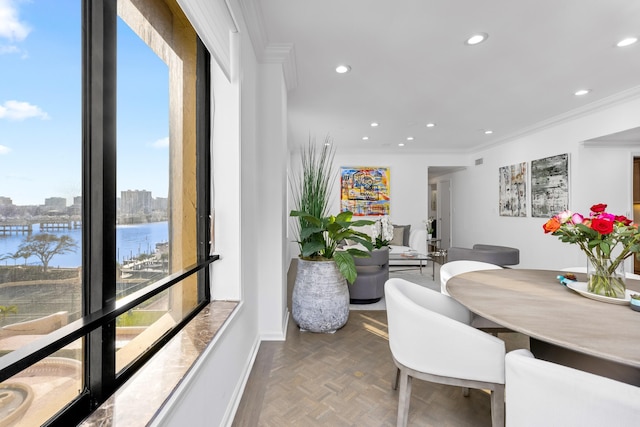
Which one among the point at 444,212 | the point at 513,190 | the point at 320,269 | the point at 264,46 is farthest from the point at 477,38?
the point at 444,212

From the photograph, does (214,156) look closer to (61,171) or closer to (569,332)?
(61,171)

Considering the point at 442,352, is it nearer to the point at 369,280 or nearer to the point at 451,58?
the point at 369,280

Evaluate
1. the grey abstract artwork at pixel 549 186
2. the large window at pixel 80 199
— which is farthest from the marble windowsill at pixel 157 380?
the grey abstract artwork at pixel 549 186

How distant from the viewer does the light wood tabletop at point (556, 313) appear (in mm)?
995

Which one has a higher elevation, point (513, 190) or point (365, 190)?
point (365, 190)

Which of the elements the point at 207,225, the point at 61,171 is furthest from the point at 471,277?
the point at 61,171

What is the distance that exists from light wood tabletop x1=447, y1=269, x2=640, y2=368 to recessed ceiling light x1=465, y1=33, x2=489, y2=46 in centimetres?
195

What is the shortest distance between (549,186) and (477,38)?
3582 millimetres

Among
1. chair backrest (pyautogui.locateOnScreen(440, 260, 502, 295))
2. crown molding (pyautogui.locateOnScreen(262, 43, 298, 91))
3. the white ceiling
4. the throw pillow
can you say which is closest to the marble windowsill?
chair backrest (pyautogui.locateOnScreen(440, 260, 502, 295))

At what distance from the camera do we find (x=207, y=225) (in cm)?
174

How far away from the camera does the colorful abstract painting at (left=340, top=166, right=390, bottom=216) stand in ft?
22.1

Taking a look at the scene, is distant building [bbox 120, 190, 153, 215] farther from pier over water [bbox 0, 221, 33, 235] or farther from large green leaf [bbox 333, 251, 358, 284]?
large green leaf [bbox 333, 251, 358, 284]

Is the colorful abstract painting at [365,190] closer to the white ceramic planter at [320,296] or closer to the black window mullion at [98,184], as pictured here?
the white ceramic planter at [320,296]

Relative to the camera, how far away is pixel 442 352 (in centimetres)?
134
